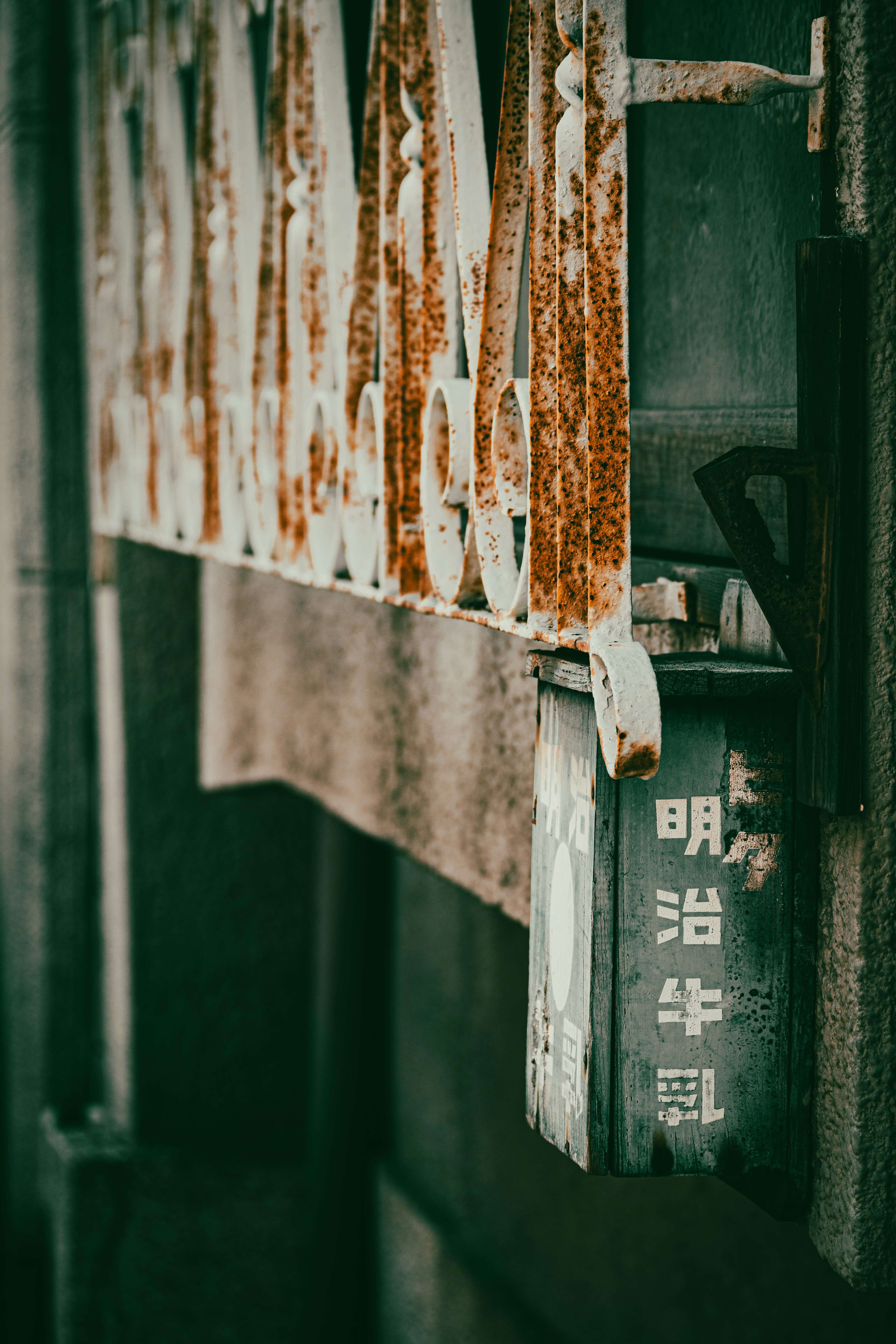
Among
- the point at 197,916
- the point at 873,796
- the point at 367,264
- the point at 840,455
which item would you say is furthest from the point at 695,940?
the point at 197,916

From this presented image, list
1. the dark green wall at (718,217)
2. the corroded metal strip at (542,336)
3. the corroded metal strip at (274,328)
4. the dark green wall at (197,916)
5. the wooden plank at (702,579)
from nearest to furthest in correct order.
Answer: the corroded metal strip at (542,336), the dark green wall at (718,217), the wooden plank at (702,579), the corroded metal strip at (274,328), the dark green wall at (197,916)

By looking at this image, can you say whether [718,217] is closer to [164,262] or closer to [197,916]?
[164,262]

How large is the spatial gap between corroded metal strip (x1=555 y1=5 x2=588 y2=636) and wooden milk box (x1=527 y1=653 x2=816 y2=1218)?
13cm

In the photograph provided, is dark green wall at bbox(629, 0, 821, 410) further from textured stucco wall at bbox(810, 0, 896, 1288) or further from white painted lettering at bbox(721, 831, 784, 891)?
white painted lettering at bbox(721, 831, 784, 891)

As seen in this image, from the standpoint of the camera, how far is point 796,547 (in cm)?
189

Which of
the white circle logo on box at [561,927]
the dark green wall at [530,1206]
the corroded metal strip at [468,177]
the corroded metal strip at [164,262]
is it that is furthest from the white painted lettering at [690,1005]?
the corroded metal strip at [164,262]

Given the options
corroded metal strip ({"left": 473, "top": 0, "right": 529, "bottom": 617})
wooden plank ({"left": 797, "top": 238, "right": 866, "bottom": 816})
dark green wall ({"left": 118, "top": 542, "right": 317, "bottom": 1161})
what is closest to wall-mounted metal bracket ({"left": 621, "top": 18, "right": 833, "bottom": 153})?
wooden plank ({"left": 797, "top": 238, "right": 866, "bottom": 816})

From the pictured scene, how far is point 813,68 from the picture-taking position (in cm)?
190

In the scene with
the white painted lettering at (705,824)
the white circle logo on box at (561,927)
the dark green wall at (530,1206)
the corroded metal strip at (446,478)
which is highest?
the corroded metal strip at (446,478)

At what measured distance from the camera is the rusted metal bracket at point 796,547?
1.86 meters

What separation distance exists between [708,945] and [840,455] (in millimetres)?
656

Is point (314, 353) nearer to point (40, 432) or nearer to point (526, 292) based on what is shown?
point (526, 292)

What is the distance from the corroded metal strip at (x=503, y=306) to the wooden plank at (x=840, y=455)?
1.62 feet

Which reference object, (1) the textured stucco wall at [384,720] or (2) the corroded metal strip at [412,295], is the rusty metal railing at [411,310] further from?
(1) the textured stucco wall at [384,720]
